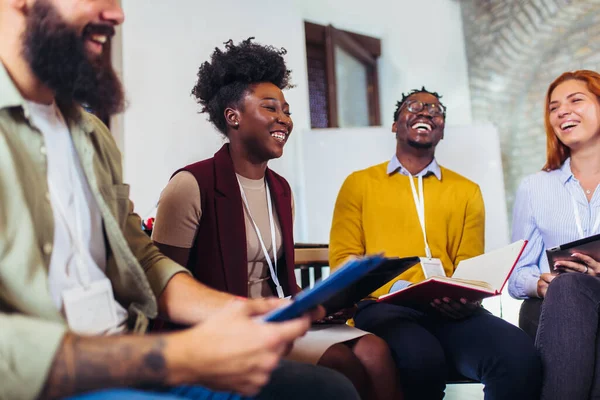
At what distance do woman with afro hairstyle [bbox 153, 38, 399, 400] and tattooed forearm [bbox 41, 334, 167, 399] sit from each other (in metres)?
0.75

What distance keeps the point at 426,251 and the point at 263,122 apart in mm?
798

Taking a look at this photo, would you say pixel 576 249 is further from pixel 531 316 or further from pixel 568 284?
pixel 531 316

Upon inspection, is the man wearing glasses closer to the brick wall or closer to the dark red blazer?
the dark red blazer

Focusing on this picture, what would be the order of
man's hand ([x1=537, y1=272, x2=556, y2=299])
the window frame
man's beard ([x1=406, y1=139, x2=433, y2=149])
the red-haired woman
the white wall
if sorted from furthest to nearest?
the window frame, the white wall, man's beard ([x1=406, y1=139, x2=433, y2=149]), man's hand ([x1=537, y1=272, x2=556, y2=299]), the red-haired woman

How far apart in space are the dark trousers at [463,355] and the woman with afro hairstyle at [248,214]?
14 cm

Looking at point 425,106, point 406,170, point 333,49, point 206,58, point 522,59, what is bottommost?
point 406,170

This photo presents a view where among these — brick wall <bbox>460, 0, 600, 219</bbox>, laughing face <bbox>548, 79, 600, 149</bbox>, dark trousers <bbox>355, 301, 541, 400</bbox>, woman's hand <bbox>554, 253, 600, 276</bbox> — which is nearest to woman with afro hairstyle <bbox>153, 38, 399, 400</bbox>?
dark trousers <bbox>355, 301, 541, 400</bbox>

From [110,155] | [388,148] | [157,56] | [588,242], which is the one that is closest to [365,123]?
[388,148]

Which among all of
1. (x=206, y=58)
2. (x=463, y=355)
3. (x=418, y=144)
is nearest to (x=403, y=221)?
(x=418, y=144)

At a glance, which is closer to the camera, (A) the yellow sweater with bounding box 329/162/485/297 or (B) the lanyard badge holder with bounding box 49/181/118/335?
(B) the lanyard badge holder with bounding box 49/181/118/335

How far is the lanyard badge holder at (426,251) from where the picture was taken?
7.01 feet

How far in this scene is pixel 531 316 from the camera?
80.7 inches

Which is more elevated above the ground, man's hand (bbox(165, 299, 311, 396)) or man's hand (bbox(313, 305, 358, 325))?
man's hand (bbox(165, 299, 311, 396))

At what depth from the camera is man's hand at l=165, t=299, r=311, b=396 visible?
2.55ft
